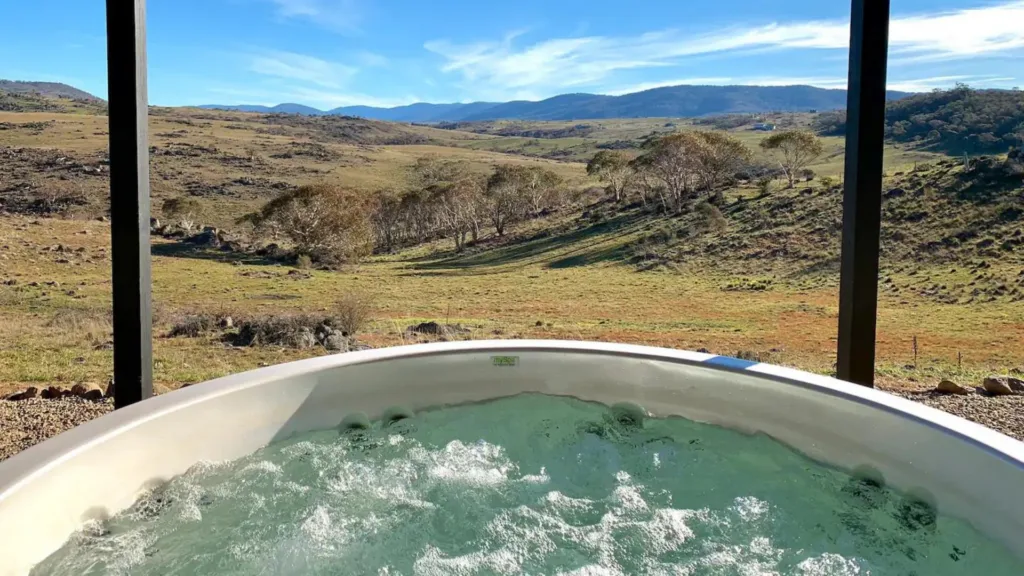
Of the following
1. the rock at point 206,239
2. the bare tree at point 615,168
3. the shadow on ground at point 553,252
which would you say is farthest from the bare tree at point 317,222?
Answer: the bare tree at point 615,168

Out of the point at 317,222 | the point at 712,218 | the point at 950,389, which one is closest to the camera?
the point at 950,389

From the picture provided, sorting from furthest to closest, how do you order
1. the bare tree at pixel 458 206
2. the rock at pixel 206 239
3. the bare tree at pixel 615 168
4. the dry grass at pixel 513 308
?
the bare tree at pixel 615 168 → the bare tree at pixel 458 206 → the rock at pixel 206 239 → the dry grass at pixel 513 308

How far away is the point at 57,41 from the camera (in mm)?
19297

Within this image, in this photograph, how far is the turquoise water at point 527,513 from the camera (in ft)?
4.66

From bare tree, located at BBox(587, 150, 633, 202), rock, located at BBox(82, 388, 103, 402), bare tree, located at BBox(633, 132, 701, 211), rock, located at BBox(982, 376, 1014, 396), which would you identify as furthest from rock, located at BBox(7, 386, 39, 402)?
bare tree, located at BBox(587, 150, 633, 202)

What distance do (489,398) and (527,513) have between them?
0.59 metres

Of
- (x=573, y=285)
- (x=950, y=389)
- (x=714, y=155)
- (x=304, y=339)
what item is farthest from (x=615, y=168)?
(x=950, y=389)

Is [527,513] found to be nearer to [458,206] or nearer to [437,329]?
[437,329]

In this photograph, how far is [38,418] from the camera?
97.7 inches

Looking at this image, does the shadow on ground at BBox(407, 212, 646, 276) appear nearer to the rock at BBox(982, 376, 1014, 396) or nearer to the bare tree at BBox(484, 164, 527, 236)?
the bare tree at BBox(484, 164, 527, 236)

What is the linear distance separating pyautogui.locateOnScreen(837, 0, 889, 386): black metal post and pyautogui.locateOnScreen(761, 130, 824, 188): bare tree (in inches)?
771

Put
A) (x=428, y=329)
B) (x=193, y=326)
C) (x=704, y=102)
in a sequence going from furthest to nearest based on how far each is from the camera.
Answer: (x=704, y=102), (x=428, y=329), (x=193, y=326)

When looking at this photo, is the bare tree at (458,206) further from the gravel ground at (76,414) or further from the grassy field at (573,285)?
the gravel ground at (76,414)

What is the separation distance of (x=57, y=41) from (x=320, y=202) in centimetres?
876
